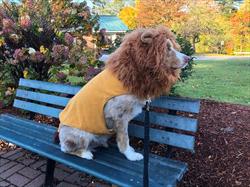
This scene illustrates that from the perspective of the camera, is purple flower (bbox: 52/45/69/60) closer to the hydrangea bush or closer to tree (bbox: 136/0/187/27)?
the hydrangea bush

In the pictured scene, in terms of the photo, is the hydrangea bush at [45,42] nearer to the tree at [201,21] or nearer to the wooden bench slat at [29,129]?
the wooden bench slat at [29,129]

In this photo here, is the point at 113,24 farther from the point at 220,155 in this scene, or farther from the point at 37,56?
the point at 220,155

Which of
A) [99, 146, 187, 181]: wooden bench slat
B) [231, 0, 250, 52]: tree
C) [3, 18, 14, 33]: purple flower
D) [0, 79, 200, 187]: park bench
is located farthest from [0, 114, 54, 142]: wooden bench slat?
[231, 0, 250, 52]: tree

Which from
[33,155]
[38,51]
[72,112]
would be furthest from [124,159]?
[38,51]

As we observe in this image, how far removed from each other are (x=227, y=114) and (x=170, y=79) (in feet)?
7.83

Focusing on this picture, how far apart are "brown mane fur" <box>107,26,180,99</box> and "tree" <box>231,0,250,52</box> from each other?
33.4 meters

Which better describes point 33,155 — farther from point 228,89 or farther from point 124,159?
point 228,89

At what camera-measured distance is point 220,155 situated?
368cm

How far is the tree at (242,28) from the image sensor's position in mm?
33688

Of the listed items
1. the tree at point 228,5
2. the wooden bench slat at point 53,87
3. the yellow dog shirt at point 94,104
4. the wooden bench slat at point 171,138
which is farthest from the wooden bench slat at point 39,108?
the tree at point 228,5

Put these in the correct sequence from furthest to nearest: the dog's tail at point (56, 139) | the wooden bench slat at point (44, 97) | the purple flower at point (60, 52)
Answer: the purple flower at point (60, 52) < the wooden bench slat at point (44, 97) < the dog's tail at point (56, 139)

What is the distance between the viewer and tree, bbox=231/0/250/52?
111ft

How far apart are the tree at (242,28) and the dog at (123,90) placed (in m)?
33.3

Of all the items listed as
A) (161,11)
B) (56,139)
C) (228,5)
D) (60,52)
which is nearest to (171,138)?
(56,139)
